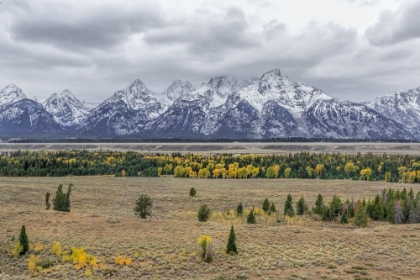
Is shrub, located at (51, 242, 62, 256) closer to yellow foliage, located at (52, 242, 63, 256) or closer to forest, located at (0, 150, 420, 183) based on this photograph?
yellow foliage, located at (52, 242, 63, 256)

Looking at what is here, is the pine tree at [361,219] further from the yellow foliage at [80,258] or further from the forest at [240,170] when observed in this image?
the forest at [240,170]

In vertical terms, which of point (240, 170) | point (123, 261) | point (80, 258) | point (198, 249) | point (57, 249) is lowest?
point (240, 170)

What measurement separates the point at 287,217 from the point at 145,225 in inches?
864

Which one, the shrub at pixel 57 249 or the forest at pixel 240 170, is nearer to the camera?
the shrub at pixel 57 249

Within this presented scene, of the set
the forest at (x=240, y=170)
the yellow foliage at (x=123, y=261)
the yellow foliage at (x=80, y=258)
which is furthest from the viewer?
the forest at (x=240, y=170)

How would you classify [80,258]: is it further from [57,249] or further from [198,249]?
[198,249]

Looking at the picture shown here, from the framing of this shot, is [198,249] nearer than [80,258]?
No

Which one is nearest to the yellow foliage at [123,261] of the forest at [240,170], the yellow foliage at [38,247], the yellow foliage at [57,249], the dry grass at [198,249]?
the dry grass at [198,249]

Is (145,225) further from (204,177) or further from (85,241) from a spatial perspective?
(204,177)

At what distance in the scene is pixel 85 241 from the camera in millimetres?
33562

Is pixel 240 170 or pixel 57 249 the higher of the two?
pixel 57 249

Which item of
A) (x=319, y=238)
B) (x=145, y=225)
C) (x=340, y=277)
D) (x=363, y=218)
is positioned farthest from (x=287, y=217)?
(x=340, y=277)

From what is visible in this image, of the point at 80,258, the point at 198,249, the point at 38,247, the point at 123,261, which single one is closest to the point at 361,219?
the point at 198,249

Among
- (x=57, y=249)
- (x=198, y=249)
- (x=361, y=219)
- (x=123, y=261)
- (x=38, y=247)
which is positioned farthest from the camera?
(x=361, y=219)
